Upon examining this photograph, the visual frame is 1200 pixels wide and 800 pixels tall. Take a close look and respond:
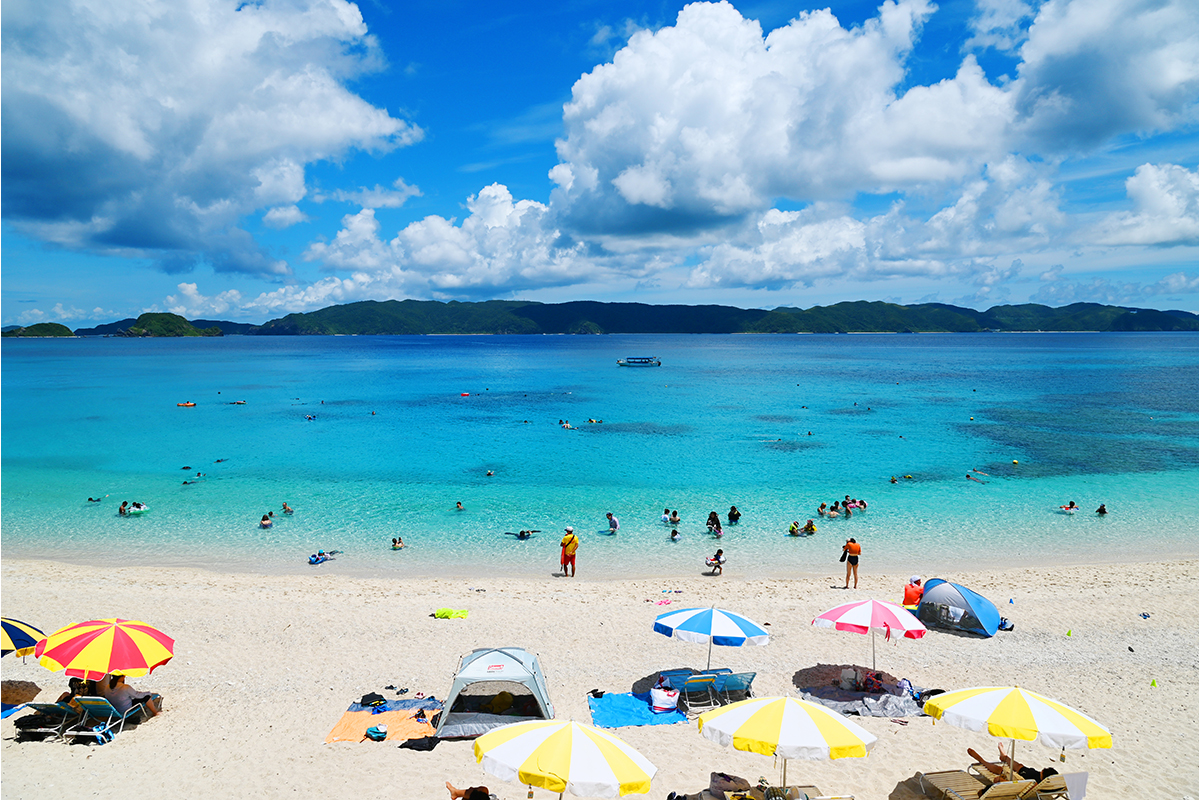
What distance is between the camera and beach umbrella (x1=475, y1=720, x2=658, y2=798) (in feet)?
25.2

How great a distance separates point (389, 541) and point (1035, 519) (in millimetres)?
28524

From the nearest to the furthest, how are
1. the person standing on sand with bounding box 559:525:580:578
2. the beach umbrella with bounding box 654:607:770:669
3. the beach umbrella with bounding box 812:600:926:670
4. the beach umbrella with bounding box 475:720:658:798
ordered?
the beach umbrella with bounding box 475:720:658:798 < the beach umbrella with bounding box 654:607:770:669 < the beach umbrella with bounding box 812:600:926:670 < the person standing on sand with bounding box 559:525:580:578

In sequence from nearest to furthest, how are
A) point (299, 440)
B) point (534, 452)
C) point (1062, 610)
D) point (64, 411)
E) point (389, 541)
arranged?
point (1062, 610) < point (389, 541) < point (534, 452) < point (299, 440) < point (64, 411)

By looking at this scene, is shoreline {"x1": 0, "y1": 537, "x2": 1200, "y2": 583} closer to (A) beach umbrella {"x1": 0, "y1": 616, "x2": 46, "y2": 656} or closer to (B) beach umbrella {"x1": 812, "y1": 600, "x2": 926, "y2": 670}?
(B) beach umbrella {"x1": 812, "y1": 600, "x2": 926, "y2": 670}

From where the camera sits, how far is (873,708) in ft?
40.7

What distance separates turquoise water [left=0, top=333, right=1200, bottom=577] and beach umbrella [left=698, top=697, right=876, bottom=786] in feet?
45.8

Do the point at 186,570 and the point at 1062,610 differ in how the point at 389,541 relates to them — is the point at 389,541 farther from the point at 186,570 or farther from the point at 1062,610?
the point at 1062,610

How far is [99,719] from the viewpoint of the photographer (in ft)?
38.2

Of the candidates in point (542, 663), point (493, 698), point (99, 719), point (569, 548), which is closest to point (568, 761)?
point (493, 698)

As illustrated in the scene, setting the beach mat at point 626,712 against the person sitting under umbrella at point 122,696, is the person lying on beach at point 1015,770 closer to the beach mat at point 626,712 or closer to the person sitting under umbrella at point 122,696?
the beach mat at point 626,712

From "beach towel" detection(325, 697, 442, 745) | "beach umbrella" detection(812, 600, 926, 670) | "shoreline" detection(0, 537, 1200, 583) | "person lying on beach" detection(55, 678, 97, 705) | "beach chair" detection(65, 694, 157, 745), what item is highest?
"beach umbrella" detection(812, 600, 926, 670)

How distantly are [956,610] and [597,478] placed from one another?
22.5 meters

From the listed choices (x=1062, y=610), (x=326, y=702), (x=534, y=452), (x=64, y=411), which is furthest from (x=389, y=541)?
(x=64, y=411)

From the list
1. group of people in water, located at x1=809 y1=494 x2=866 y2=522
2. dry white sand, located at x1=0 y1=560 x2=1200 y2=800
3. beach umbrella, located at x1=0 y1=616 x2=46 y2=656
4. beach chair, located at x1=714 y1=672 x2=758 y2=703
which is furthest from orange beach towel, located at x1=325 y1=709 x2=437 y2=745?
group of people in water, located at x1=809 y1=494 x2=866 y2=522
